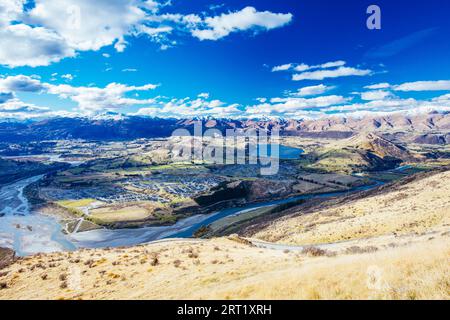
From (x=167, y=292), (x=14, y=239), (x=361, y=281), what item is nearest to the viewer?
(x=361, y=281)

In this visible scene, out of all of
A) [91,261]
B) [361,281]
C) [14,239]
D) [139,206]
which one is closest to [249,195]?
[139,206]

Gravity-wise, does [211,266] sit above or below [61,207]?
above

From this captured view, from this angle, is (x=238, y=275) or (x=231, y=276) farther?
(x=238, y=275)

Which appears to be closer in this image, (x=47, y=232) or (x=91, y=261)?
(x=91, y=261)

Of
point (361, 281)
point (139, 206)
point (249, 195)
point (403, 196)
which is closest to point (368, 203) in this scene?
point (403, 196)
